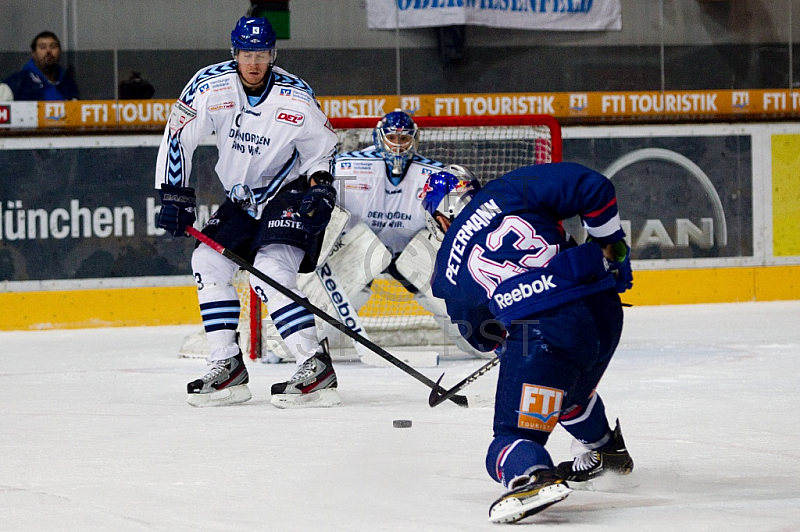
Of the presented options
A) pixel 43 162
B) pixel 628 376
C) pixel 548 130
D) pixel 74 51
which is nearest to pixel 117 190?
pixel 43 162

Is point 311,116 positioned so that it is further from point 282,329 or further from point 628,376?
point 628,376

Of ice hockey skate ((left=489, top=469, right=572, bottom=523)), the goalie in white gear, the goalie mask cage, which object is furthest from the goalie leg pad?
ice hockey skate ((left=489, top=469, right=572, bottom=523))

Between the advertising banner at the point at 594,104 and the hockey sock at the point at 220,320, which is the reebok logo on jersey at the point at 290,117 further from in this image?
the advertising banner at the point at 594,104

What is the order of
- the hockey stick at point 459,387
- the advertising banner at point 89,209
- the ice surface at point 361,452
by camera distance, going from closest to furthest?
the ice surface at point 361,452 < the hockey stick at point 459,387 < the advertising banner at point 89,209

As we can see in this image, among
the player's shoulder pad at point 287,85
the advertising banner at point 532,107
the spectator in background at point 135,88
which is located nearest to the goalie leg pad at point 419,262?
the player's shoulder pad at point 287,85

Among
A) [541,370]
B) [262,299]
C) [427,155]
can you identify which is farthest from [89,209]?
[541,370]

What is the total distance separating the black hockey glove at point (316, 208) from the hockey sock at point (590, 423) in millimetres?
1615

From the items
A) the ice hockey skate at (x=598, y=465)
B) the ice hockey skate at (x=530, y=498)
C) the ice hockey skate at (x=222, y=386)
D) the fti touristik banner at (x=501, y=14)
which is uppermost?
the fti touristik banner at (x=501, y=14)

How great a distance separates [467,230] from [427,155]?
4.23 m

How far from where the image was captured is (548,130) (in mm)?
5902

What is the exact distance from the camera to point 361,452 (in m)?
2.93

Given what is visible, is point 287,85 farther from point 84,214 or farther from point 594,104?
point 594,104

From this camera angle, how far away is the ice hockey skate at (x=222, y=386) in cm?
384

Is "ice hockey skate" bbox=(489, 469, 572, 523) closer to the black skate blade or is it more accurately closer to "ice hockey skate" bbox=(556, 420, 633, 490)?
"ice hockey skate" bbox=(556, 420, 633, 490)
